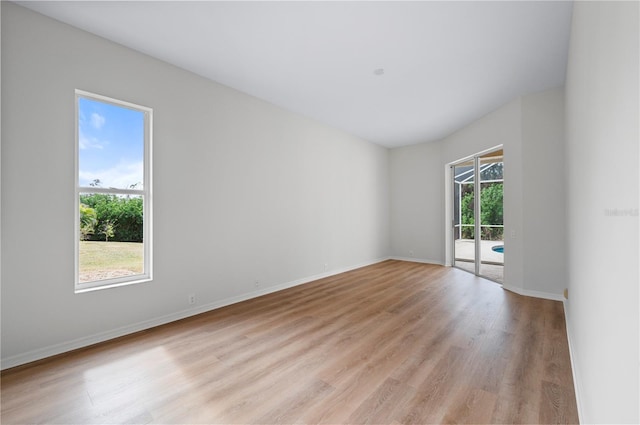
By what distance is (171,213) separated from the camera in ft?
11.6

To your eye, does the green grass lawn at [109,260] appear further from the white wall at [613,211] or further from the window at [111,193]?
the white wall at [613,211]

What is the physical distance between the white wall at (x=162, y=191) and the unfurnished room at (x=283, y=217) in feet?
0.07

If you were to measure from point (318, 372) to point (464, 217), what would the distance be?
17.6 feet

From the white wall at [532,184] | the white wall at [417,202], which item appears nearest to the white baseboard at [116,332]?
the white wall at [532,184]

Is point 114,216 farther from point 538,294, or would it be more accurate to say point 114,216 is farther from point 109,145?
point 538,294

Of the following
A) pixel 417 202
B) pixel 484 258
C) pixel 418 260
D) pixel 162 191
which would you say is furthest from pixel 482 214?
pixel 162 191

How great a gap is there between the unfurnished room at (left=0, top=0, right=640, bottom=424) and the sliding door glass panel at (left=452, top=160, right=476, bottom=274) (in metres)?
0.74

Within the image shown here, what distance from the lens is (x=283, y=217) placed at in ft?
16.5

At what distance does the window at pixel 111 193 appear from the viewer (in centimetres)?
295

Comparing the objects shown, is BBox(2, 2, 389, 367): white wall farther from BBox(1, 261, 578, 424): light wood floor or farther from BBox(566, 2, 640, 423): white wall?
BBox(566, 2, 640, 423): white wall

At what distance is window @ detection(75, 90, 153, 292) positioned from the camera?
2945mm

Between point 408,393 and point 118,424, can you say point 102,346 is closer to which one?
point 118,424

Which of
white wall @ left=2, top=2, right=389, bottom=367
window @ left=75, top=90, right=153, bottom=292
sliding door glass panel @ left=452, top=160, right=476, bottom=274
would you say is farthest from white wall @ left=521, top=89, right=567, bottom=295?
window @ left=75, top=90, right=153, bottom=292

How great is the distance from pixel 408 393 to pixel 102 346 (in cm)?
289
